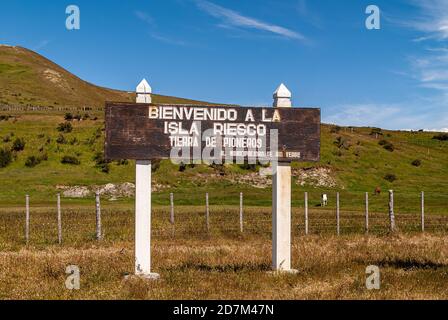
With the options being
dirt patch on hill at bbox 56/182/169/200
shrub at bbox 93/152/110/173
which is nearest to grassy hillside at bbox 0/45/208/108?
shrub at bbox 93/152/110/173

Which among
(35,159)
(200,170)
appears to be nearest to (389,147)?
(200,170)

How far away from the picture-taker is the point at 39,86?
128625 mm

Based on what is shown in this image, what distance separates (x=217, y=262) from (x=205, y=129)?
12.0 feet

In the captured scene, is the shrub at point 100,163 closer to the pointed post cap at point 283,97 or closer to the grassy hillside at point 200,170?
the grassy hillside at point 200,170

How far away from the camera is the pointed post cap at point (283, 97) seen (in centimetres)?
1284

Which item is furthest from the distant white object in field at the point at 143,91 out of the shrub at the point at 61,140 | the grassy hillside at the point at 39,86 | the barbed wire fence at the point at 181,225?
the grassy hillside at the point at 39,86

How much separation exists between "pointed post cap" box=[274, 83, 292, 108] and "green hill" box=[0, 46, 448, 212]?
2661cm

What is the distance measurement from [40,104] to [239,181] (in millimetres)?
69828

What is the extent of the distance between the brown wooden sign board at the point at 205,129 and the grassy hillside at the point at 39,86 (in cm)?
9681

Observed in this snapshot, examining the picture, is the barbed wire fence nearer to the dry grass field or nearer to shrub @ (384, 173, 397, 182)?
the dry grass field

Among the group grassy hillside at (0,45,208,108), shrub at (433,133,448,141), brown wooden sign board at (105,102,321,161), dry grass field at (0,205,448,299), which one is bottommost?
dry grass field at (0,205,448,299)

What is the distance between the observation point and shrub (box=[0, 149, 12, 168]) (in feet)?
172

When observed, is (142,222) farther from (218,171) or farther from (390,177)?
(390,177)

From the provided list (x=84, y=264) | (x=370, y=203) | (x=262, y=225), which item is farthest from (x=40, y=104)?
(x=84, y=264)
